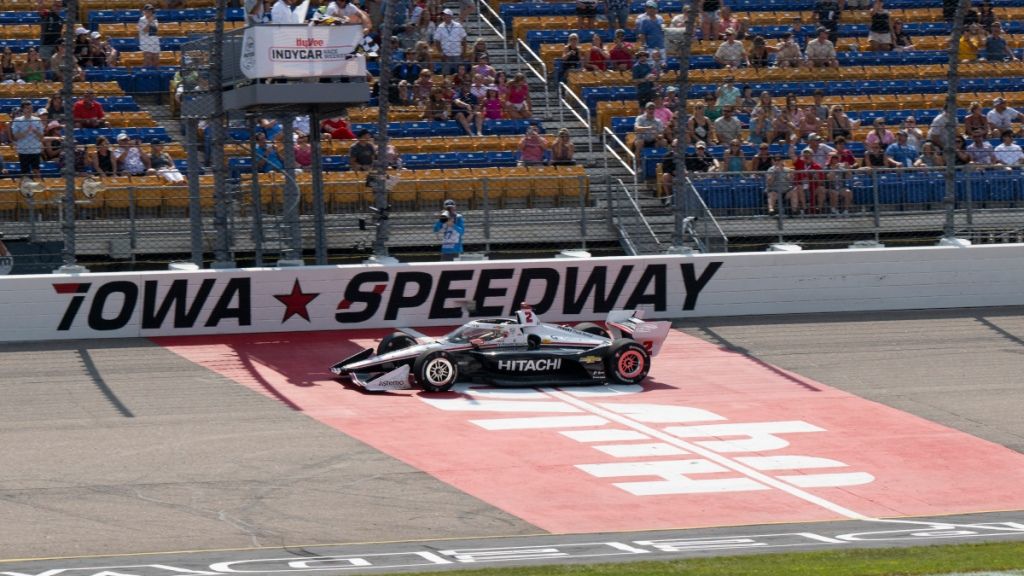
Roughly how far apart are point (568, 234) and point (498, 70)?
6.50m

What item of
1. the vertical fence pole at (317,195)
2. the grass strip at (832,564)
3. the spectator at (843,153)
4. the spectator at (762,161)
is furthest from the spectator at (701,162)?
the grass strip at (832,564)

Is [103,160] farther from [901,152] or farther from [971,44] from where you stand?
[971,44]

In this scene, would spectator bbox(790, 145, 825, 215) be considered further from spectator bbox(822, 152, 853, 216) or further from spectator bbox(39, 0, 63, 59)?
spectator bbox(39, 0, 63, 59)

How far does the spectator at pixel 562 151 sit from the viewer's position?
85.3 feet

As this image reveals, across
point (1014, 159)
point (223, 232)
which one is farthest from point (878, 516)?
point (1014, 159)

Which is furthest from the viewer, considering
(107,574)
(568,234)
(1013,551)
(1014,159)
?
(1014,159)

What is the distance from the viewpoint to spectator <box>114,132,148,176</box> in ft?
78.4

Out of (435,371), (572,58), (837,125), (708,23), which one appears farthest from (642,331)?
(708,23)

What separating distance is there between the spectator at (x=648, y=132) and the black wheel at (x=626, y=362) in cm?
720

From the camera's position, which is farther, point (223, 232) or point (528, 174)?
point (528, 174)

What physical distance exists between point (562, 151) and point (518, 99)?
7.45ft

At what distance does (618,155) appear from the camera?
89.1ft

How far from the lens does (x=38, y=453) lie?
52.3 ft

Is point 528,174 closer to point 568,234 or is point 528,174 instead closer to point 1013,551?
point 568,234
